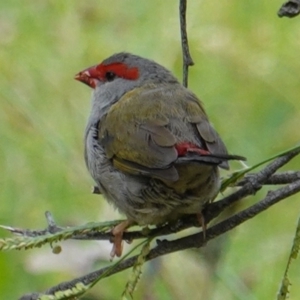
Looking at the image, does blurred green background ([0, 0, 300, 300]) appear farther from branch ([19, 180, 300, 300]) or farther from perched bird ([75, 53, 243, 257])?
branch ([19, 180, 300, 300])

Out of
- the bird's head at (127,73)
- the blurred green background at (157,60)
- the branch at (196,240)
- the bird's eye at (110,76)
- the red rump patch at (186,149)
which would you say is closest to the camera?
the branch at (196,240)

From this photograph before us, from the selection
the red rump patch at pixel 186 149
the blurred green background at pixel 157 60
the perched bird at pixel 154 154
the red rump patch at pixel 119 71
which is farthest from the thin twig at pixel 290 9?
the blurred green background at pixel 157 60

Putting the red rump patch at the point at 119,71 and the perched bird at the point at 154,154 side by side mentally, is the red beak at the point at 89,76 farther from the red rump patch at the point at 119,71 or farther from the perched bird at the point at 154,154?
the perched bird at the point at 154,154

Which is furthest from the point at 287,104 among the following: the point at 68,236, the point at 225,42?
the point at 68,236

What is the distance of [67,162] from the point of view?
528 centimetres

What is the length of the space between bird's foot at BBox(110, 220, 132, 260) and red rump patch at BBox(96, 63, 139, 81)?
1190 millimetres

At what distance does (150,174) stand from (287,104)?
244 centimetres

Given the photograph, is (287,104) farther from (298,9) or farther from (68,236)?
(68,236)

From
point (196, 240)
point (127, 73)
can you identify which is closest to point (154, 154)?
point (196, 240)

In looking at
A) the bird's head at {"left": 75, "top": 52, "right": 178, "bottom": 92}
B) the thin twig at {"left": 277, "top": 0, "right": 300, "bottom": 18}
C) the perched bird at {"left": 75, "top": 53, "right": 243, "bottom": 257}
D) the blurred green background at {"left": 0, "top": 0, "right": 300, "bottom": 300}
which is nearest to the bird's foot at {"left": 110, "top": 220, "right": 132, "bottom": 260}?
the perched bird at {"left": 75, "top": 53, "right": 243, "bottom": 257}

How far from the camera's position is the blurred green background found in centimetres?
530

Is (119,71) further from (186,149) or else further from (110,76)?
(186,149)

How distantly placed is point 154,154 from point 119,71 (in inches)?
45.9

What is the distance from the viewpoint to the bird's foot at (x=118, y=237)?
10.6ft
